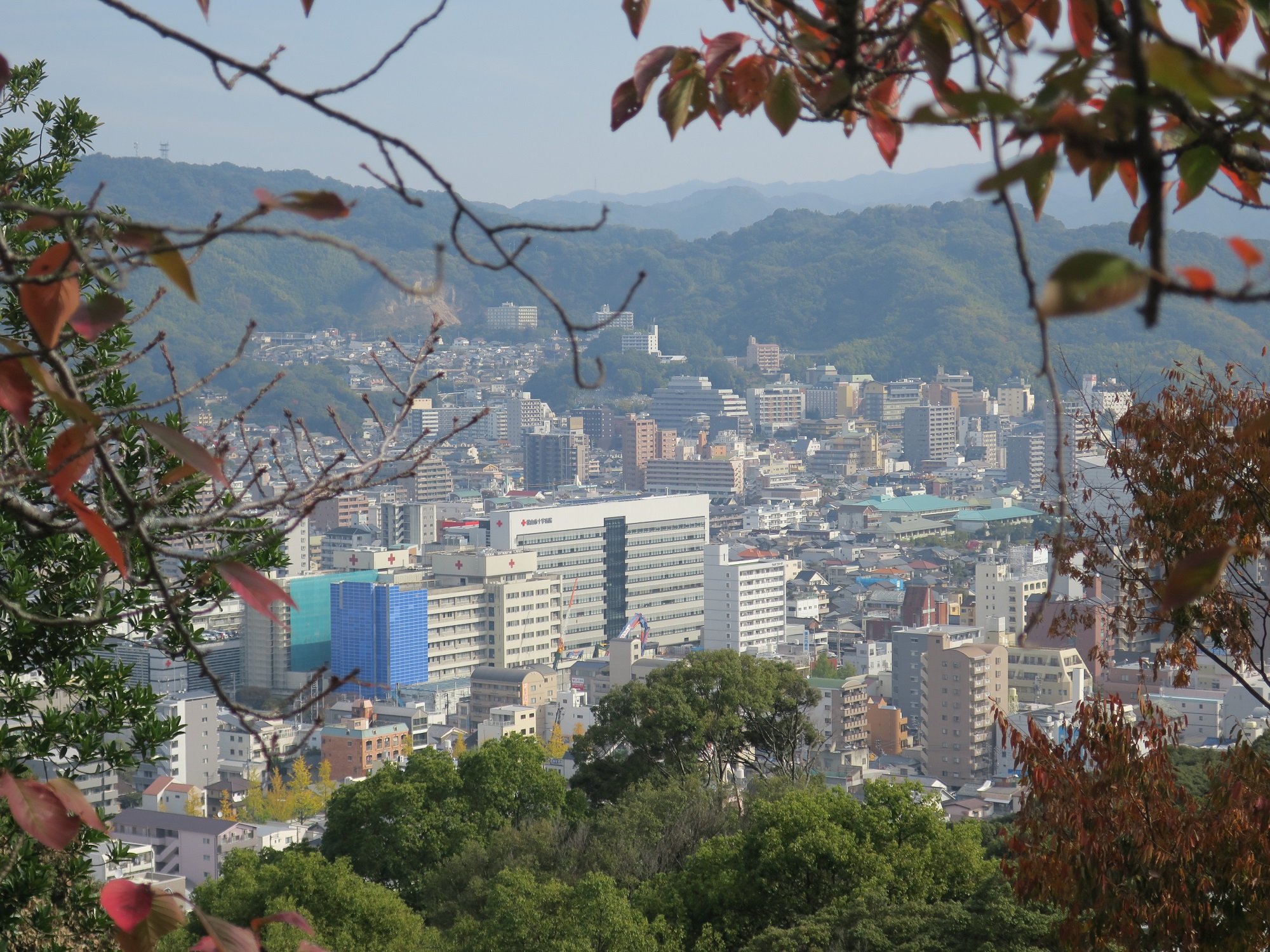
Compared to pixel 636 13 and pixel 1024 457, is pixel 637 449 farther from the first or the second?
pixel 636 13

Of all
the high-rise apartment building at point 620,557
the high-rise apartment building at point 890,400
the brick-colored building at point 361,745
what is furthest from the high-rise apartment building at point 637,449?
the brick-colored building at point 361,745

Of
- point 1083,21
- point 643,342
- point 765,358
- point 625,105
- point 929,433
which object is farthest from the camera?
point 643,342

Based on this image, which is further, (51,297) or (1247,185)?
(1247,185)

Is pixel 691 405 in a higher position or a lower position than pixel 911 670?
higher

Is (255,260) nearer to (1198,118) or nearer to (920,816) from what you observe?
(920,816)

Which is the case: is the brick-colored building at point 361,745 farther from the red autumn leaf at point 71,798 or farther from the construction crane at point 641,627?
the red autumn leaf at point 71,798

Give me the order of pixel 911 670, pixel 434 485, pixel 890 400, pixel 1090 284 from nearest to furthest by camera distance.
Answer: pixel 1090 284 < pixel 911 670 < pixel 434 485 < pixel 890 400

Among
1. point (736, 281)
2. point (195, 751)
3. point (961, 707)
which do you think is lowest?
point (195, 751)

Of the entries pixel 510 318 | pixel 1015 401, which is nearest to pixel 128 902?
pixel 1015 401
